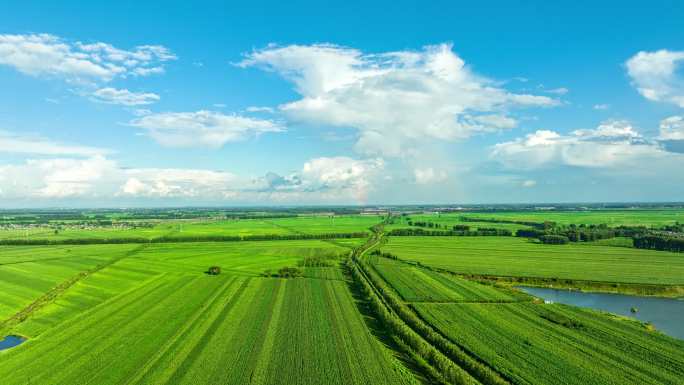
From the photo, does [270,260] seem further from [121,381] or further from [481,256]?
[121,381]

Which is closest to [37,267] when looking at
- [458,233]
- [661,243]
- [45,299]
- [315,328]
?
[45,299]

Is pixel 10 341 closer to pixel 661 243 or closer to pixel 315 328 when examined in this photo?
pixel 315 328

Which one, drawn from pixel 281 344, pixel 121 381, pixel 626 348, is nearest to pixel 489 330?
pixel 626 348

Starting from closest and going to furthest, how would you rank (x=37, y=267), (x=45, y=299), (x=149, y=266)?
(x=45, y=299), (x=37, y=267), (x=149, y=266)

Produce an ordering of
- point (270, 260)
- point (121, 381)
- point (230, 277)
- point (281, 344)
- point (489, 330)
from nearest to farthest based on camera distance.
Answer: point (121, 381) < point (281, 344) < point (489, 330) < point (230, 277) < point (270, 260)

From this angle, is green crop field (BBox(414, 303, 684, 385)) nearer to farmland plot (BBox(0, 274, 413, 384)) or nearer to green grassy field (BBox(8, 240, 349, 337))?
farmland plot (BBox(0, 274, 413, 384))

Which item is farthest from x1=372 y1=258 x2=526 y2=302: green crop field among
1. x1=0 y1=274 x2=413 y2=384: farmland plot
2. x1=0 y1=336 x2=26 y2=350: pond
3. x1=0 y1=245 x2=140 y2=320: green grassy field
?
x1=0 y1=245 x2=140 y2=320: green grassy field

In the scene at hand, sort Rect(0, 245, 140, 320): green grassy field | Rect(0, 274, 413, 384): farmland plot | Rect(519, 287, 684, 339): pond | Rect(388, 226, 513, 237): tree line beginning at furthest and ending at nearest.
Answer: Rect(388, 226, 513, 237): tree line → Rect(0, 245, 140, 320): green grassy field → Rect(519, 287, 684, 339): pond → Rect(0, 274, 413, 384): farmland plot
